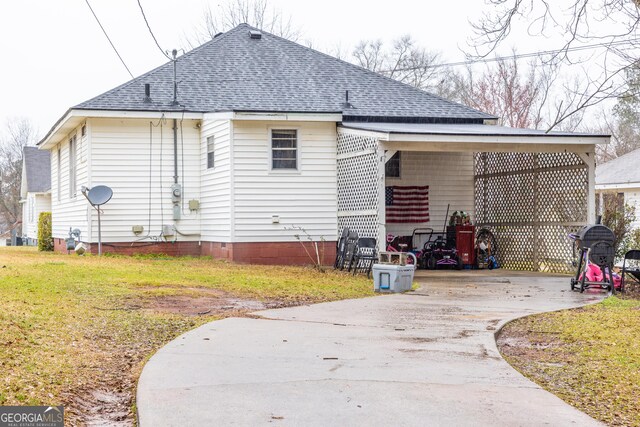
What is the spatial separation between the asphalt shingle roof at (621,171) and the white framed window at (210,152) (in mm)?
14197

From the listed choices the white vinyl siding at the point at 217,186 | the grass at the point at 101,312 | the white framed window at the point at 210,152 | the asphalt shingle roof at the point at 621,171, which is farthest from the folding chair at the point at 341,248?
the asphalt shingle roof at the point at 621,171

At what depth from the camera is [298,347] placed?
26.2ft

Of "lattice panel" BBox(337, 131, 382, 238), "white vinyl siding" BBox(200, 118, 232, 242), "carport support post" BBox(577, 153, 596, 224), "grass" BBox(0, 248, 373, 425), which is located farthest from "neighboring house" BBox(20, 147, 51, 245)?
"carport support post" BBox(577, 153, 596, 224)

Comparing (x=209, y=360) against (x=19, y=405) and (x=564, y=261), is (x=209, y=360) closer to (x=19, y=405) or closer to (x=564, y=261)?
(x=19, y=405)

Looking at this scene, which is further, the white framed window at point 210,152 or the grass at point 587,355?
the white framed window at point 210,152

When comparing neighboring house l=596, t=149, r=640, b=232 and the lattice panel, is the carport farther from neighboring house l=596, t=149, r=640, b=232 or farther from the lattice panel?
neighboring house l=596, t=149, r=640, b=232

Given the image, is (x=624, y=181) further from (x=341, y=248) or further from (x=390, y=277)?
(x=390, y=277)

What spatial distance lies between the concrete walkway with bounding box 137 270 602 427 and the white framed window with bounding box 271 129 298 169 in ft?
30.3

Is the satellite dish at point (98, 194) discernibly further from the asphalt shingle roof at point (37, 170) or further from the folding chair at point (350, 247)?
the asphalt shingle roof at point (37, 170)

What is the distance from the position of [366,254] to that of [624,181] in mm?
14067

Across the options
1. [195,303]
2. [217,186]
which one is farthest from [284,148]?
[195,303]

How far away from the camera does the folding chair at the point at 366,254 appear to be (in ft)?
54.4

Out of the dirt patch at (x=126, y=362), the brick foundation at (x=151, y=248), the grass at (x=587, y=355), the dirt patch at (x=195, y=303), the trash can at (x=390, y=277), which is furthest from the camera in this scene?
the brick foundation at (x=151, y=248)

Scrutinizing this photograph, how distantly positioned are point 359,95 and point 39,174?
31516mm
